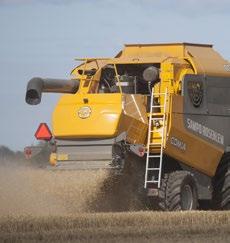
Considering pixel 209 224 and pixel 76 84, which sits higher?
pixel 76 84

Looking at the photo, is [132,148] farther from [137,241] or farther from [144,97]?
[137,241]

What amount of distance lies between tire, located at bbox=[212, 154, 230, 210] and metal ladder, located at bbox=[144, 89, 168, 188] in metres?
2.07

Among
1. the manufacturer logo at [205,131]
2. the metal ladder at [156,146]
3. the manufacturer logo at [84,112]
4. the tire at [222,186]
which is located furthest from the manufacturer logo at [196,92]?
the manufacturer logo at [84,112]

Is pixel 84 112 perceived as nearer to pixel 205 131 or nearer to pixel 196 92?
pixel 196 92

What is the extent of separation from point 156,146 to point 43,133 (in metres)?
2.28

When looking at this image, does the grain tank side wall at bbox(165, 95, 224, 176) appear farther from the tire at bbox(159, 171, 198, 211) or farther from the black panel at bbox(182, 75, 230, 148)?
the tire at bbox(159, 171, 198, 211)

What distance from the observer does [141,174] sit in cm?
1755

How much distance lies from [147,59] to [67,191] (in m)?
3.07

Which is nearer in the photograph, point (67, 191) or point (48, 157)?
point (67, 191)

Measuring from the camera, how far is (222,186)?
62.9ft

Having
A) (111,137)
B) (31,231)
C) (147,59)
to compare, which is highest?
(147,59)

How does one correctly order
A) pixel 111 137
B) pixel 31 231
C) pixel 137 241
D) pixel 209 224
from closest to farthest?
pixel 137 241, pixel 31 231, pixel 209 224, pixel 111 137

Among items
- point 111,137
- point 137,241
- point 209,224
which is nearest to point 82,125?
point 111,137

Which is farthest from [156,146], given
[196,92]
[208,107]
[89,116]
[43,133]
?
[43,133]
